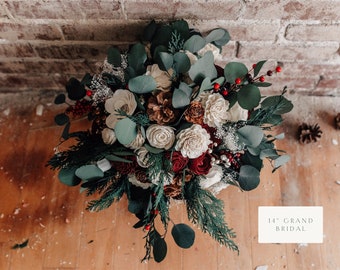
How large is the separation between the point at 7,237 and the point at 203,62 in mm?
895

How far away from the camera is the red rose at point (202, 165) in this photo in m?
0.97

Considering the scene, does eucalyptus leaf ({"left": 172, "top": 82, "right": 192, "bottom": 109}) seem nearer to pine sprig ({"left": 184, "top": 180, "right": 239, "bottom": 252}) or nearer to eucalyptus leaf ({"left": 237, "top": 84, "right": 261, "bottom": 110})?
eucalyptus leaf ({"left": 237, "top": 84, "right": 261, "bottom": 110})

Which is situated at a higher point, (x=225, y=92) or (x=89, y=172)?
(x=225, y=92)

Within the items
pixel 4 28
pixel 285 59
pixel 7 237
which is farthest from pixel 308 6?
pixel 7 237

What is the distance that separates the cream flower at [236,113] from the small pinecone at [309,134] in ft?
1.69

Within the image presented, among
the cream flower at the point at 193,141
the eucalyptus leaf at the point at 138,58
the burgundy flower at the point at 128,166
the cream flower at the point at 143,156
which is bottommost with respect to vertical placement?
the burgundy flower at the point at 128,166

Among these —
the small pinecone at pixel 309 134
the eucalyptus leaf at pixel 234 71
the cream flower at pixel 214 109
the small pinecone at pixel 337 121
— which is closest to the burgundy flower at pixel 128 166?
the cream flower at pixel 214 109

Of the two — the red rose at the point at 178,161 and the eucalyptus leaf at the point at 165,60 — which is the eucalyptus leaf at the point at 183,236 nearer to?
the red rose at the point at 178,161

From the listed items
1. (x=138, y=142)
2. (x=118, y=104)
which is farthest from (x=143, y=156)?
(x=118, y=104)

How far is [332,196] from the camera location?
4.42 ft

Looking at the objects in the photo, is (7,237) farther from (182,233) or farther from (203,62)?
(203,62)

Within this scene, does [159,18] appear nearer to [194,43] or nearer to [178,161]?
[194,43]

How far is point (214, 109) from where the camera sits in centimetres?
92

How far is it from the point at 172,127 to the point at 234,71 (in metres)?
0.20
